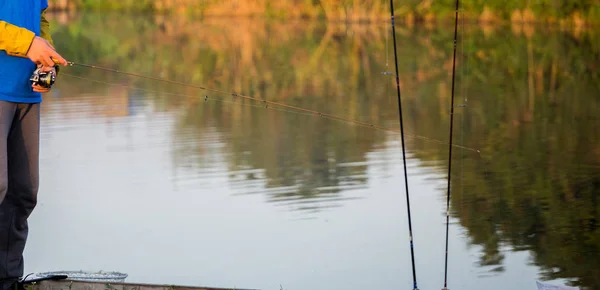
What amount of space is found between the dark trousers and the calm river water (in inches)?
72.0

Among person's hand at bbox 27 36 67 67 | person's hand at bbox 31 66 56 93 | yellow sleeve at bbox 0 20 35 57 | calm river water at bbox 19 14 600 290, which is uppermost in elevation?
yellow sleeve at bbox 0 20 35 57

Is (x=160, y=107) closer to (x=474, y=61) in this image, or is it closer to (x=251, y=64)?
(x=251, y=64)

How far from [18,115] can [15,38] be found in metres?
0.37

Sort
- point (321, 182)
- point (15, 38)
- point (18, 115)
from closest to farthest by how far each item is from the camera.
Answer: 1. point (15, 38)
2. point (18, 115)
3. point (321, 182)

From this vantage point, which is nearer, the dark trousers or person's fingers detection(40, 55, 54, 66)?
person's fingers detection(40, 55, 54, 66)

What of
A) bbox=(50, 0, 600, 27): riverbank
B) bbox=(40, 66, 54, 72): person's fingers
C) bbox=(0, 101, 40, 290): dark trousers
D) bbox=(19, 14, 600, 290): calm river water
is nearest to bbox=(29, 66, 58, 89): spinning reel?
bbox=(40, 66, 54, 72): person's fingers

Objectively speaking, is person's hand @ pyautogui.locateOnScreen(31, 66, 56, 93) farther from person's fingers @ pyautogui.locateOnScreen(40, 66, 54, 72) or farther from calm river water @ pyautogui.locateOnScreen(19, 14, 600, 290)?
calm river water @ pyautogui.locateOnScreen(19, 14, 600, 290)

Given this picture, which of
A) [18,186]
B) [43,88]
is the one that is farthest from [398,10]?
[43,88]

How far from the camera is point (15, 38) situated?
13.3ft

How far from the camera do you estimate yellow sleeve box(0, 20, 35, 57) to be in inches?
159

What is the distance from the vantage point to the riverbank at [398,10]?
101 feet

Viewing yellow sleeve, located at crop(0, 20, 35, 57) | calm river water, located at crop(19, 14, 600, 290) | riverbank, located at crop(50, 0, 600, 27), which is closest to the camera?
yellow sleeve, located at crop(0, 20, 35, 57)

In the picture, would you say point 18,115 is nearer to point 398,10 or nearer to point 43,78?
point 43,78

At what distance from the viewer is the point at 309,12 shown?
130 ft
